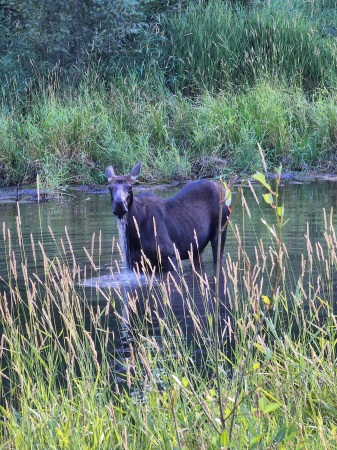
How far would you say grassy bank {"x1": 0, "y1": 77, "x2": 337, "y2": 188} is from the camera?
15.9 metres

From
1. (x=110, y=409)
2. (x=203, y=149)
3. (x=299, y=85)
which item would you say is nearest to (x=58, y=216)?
(x=203, y=149)

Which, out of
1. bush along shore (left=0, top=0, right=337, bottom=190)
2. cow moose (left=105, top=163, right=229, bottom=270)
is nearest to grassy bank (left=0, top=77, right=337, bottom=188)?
bush along shore (left=0, top=0, right=337, bottom=190)

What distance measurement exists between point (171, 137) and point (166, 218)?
7.75 m

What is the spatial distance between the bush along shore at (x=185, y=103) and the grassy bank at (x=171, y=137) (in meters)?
→ 0.02

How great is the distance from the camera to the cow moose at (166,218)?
873 centimetres

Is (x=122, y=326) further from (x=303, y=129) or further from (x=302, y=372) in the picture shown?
(x=303, y=129)

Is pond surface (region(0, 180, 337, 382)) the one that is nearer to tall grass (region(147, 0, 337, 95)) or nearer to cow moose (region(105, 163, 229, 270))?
cow moose (region(105, 163, 229, 270))

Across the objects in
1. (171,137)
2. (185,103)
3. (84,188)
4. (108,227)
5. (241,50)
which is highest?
(241,50)

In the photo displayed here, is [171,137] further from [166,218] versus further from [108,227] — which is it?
[166,218]

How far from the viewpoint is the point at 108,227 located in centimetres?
1166

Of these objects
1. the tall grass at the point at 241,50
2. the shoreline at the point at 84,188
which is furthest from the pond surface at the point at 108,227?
the tall grass at the point at 241,50

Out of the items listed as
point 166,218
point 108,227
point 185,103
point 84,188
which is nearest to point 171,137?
point 185,103

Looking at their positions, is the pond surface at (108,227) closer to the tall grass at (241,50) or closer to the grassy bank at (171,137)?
the grassy bank at (171,137)

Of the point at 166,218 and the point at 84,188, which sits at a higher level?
the point at 166,218
